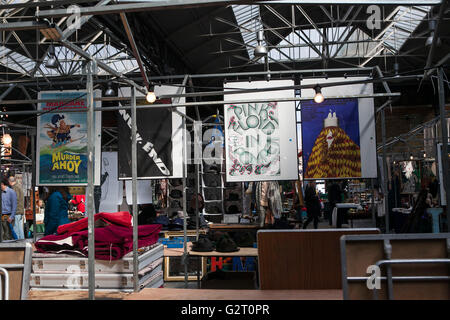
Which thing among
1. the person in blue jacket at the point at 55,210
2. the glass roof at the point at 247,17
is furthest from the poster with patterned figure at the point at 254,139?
the glass roof at the point at 247,17

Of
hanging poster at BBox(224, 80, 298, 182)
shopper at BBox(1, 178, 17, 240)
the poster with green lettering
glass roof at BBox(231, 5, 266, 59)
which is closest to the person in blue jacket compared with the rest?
the poster with green lettering

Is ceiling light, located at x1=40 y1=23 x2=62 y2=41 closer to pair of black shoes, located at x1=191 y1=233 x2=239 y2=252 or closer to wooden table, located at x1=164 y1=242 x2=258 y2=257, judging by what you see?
wooden table, located at x1=164 y1=242 x2=258 y2=257

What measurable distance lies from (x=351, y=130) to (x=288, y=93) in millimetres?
1138

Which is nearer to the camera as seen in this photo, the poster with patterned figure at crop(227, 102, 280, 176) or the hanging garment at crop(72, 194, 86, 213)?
the poster with patterned figure at crop(227, 102, 280, 176)

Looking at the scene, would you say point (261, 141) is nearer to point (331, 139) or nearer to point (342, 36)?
point (331, 139)

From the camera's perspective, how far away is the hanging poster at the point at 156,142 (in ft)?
21.5

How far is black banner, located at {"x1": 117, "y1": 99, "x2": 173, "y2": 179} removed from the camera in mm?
6582

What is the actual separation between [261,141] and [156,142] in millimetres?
1732

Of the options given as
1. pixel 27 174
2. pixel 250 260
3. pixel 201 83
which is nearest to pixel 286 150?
pixel 250 260

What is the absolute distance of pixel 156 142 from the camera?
21.7ft

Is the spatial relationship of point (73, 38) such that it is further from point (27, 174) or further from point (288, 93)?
point (288, 93)

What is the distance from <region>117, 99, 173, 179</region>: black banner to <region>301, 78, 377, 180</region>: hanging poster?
2.21m

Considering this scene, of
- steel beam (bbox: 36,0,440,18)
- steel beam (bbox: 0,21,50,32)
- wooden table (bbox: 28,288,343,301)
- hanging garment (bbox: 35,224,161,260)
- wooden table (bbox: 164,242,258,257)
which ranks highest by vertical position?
steel beam (bbox: 36,0,440,18)

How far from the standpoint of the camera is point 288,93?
6.26m
